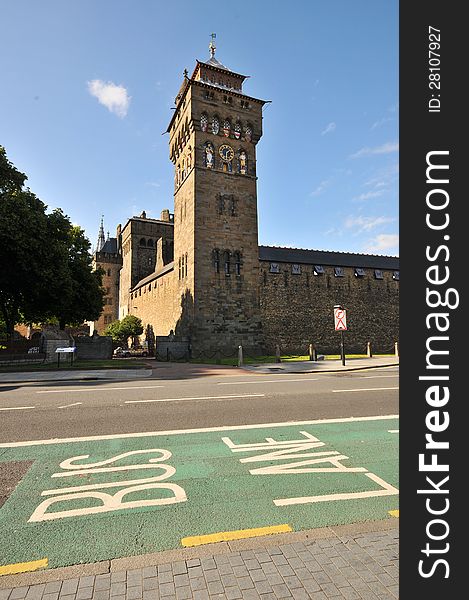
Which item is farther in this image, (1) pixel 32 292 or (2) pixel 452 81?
(1) pixel 32 292

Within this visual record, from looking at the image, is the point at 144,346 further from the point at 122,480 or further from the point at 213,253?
the point at 122,480

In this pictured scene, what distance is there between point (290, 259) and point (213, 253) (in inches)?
431

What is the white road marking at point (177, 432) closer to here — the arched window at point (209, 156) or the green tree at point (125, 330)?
the arched window at point (209, 156)

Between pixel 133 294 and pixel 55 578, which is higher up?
pixel 133 294

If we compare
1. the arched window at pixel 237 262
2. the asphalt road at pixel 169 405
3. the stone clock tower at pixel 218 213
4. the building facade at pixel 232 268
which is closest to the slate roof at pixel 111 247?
the building facade at pixel 232 268

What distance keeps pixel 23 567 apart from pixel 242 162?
34.1 meters

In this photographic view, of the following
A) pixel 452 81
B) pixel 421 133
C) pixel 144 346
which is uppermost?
pixel 452 81

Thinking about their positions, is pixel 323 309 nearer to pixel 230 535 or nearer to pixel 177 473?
pixel 177 473

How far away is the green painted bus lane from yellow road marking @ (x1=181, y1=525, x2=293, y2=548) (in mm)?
69

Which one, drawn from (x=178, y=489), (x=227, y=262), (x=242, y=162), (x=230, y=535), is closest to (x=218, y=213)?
(x=227, y=262)

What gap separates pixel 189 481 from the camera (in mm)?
4488

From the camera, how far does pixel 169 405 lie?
916 centimetres

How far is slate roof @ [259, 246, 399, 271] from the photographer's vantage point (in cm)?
3850

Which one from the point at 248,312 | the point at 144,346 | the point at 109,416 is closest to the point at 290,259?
the point at 248,312
